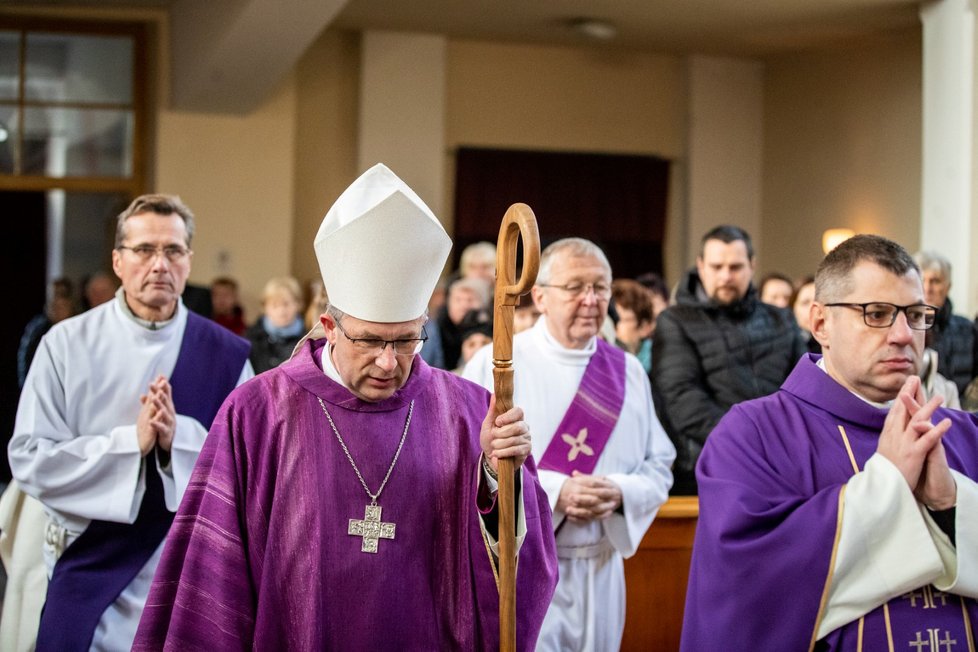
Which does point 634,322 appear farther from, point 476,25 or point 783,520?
point 476,25

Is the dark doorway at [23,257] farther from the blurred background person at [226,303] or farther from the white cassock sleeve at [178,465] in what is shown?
the white cassock sleeve at [178,465]

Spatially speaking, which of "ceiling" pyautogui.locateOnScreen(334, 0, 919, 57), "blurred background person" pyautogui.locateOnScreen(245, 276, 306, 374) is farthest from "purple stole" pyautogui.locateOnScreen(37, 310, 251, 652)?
"ceiling" pyautogui.locateOnScreen(334, 0, 919, 57)

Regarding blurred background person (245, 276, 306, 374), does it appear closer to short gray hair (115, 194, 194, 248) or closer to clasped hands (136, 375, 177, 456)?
short gray hair (115, 194, 194, 248)

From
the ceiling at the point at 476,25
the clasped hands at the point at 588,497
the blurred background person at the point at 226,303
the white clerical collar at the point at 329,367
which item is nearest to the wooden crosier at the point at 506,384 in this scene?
the white clerical collar at the point at 329,367

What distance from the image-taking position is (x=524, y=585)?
111 inches

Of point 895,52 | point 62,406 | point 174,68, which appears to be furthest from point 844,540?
point 895,52

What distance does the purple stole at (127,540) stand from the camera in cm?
362

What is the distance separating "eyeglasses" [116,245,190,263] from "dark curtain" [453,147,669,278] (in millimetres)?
8563

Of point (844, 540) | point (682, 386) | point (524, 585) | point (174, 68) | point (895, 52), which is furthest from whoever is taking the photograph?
point (895, 52)

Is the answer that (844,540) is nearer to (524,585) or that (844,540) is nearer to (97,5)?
(524,585)

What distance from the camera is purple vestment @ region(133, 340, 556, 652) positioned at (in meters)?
2.62

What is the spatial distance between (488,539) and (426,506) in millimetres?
157

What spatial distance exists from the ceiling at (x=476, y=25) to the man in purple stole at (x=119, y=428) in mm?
4688

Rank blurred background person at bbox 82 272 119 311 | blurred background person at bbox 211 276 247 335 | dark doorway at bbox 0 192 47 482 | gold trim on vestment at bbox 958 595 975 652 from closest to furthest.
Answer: gold trim on vestment at bbox 958 595 975 652, blurred background person at bbox 82 272 119 311, blurred background person at bbox 211 276 247 335, dark doorway at bbox 0 192 47 482
